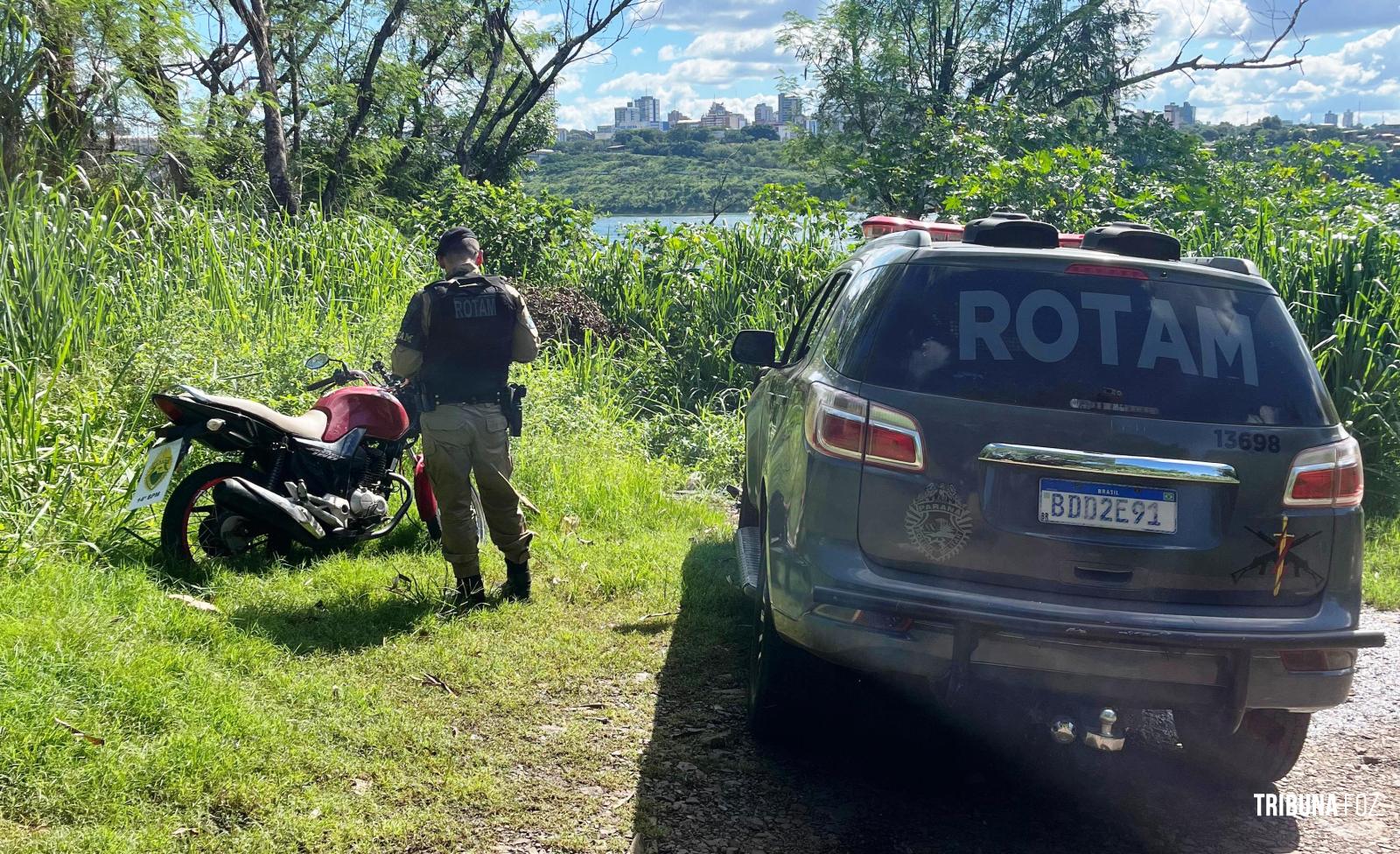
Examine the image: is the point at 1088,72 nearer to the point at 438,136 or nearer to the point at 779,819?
the point at 438,136

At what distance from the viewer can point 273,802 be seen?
3.26 metres

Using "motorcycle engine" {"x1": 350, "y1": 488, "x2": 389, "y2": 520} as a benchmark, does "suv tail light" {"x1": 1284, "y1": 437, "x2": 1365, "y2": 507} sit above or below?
above

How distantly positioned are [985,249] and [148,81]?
9.95m

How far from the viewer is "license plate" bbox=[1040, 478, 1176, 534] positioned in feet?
10.1

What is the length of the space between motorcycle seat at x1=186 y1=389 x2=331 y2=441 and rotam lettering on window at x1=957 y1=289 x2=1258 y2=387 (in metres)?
3.32

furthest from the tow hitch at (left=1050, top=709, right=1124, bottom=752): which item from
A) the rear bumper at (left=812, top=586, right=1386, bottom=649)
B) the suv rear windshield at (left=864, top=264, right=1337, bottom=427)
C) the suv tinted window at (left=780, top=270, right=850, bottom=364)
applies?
the suv tinted window at (left=780, top=270, right=850, bottom=364)

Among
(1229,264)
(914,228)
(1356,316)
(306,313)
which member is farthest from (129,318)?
(1356,316)

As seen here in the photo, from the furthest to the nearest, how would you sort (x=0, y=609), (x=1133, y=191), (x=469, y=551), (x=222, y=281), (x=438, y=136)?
1. (x=438, y=136)
2. (x=1133, y=191)
3. (x=222, y=281)
4. (x=469, y=551)
5. (x=0, y=609)

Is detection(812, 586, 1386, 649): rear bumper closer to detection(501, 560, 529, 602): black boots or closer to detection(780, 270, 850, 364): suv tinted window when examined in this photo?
detection(780, 270, 850, 364): suv tinted window

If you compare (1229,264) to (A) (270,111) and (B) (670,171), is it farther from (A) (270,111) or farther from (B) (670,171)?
(B) (670,171)

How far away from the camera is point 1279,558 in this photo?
10.2ft

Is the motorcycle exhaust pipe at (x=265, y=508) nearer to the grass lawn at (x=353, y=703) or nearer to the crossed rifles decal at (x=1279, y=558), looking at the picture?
the grass lawn at (x=353, y=703)

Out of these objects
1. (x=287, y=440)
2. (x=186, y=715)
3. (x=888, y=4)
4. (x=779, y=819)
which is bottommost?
(x=779, y=819)

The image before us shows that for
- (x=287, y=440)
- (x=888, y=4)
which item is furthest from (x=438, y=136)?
(x=287, y=440)
